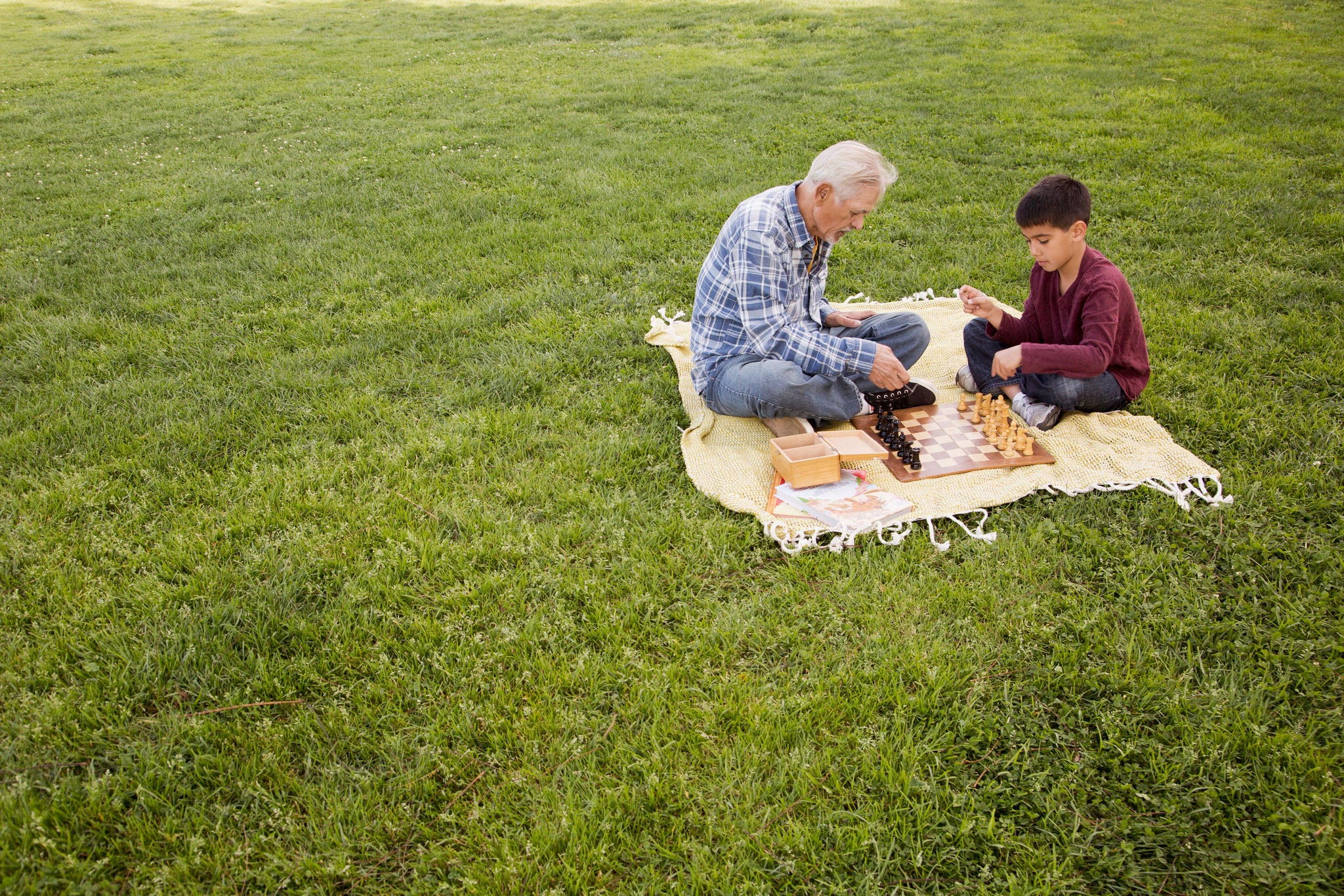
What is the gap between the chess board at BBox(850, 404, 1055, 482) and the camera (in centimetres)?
445

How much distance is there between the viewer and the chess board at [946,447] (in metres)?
4.45

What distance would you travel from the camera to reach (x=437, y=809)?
2.78 metres

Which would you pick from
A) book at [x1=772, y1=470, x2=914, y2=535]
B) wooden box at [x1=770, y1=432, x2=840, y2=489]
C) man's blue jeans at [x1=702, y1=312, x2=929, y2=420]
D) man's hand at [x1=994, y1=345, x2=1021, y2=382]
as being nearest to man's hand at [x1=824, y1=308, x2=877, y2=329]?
man's blue jeans at [x1=702, y1=312, x2=929, y2=420]

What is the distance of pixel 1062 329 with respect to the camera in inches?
189

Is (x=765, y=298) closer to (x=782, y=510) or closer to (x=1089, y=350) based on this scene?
(x=782, y=510)

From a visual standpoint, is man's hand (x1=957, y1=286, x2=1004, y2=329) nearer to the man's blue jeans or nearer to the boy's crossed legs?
the boy's crossed legs

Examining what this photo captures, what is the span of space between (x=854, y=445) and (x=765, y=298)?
3.32 feet

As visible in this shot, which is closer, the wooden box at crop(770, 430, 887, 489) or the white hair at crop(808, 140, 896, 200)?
the white hair at crop(808, 140, 896, 200)

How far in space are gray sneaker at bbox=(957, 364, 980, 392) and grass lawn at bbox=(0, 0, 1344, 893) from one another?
1.09 m

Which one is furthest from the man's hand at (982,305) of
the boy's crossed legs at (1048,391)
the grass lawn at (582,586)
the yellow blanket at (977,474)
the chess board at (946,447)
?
the grass lawn at (582,586)

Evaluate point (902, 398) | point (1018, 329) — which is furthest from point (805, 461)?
point (1018, 329)

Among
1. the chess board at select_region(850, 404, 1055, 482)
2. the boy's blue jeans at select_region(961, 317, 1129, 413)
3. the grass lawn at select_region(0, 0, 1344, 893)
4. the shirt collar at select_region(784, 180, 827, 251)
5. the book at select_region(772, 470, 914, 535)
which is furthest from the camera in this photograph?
the boy's blue jeans at select_region(961, 317, 1129, 413)

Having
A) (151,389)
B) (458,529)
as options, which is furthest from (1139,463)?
(151,389)

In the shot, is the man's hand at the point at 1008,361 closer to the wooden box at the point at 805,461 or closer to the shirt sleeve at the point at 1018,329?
the shirt sleeve at the point at 1018,329
